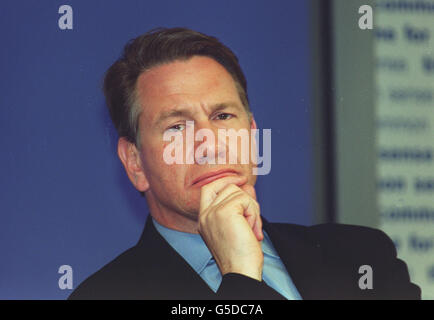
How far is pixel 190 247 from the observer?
2.23 meters

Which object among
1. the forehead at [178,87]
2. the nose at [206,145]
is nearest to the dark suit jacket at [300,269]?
the nose at [206,145]

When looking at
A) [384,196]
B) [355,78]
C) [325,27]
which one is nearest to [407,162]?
[384,196]

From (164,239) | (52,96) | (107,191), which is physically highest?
(52,96)

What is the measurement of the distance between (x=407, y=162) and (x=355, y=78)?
38cm

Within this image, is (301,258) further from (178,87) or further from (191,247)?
(178,87)

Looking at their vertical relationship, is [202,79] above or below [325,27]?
below

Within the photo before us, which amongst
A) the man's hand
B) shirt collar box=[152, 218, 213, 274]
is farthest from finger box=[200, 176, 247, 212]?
shirt collar box=[152, 218, 213, 274]

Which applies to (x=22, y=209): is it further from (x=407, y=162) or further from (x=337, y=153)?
(x=407, y=162)

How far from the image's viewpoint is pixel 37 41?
2359 mm

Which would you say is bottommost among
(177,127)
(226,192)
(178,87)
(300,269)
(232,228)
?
(300,269)

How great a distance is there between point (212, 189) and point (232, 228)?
18cm

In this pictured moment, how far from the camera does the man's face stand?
7.35 feet

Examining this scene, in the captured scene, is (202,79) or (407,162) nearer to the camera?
(202,79)

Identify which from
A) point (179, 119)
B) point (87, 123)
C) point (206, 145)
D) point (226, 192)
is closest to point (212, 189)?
point (226, 192)
